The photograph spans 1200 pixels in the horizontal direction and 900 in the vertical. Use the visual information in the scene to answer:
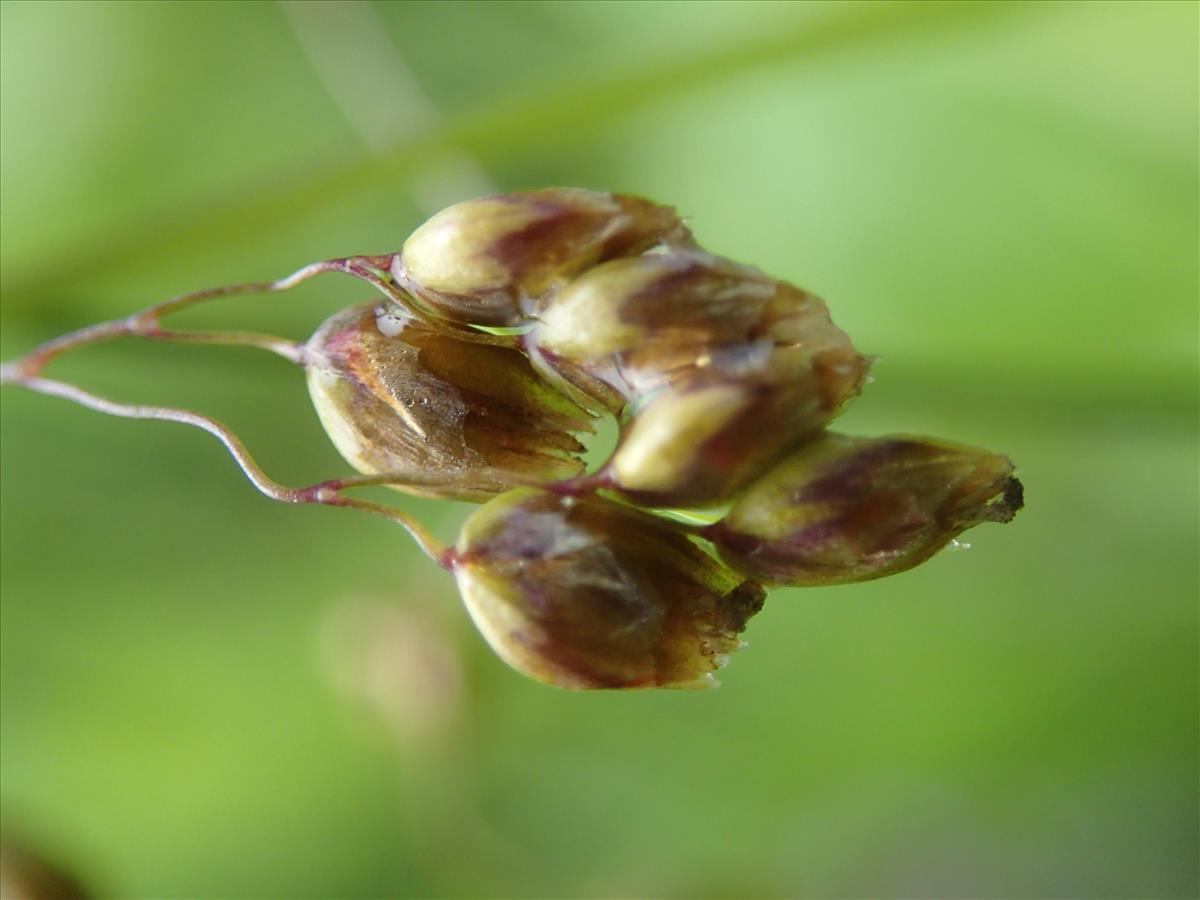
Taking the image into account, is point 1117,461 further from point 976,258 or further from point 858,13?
point 858,13

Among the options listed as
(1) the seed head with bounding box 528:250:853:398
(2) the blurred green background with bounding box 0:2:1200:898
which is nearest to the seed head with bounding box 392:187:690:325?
(1) the seed head with bounding box 528:250:853:398

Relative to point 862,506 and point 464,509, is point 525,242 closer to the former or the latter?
point 862,506

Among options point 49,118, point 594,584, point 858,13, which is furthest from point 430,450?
point 49,118

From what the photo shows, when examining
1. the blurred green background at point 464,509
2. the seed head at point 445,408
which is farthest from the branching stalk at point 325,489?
the blurred green background at point 464,509

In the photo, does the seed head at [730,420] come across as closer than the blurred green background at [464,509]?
Yes

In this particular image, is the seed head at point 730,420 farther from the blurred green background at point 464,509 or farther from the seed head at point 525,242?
the blurred green background at point 464,509

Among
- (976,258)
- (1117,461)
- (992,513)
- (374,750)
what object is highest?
(992,513)
